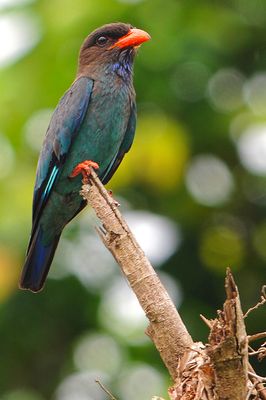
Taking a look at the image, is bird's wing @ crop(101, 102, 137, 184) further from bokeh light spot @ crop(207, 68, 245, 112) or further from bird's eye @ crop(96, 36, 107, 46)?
bokeh light spot @ crop(207, 68, 245, 112)

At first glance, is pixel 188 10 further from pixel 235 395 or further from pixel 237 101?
pixel 235 395

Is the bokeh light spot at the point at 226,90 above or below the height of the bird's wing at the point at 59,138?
above

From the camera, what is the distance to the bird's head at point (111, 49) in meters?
7.87

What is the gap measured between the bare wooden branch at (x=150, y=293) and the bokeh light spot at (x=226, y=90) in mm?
3818

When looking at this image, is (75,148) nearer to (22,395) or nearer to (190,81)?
(190,81)

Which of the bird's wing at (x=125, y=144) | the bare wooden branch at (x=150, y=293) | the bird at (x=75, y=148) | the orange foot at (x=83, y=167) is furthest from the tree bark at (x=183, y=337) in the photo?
the bird's wing at (x=125, y=144)

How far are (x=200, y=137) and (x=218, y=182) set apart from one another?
1.31ft

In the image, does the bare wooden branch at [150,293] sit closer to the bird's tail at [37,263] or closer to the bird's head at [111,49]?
the bird's tail at [37,263]

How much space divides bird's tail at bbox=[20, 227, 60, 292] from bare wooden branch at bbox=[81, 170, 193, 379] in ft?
5.75

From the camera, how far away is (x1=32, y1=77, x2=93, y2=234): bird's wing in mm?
7465

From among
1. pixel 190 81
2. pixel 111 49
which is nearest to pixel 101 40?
pixel 111 49

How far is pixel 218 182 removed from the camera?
9289 mm

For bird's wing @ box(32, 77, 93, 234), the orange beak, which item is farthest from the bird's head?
bird's wing @ box(32, 77, 93, 234)

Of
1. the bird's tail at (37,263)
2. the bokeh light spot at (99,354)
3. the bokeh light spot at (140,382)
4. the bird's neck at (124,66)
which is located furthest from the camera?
the bokeh light spot at (99,354)
